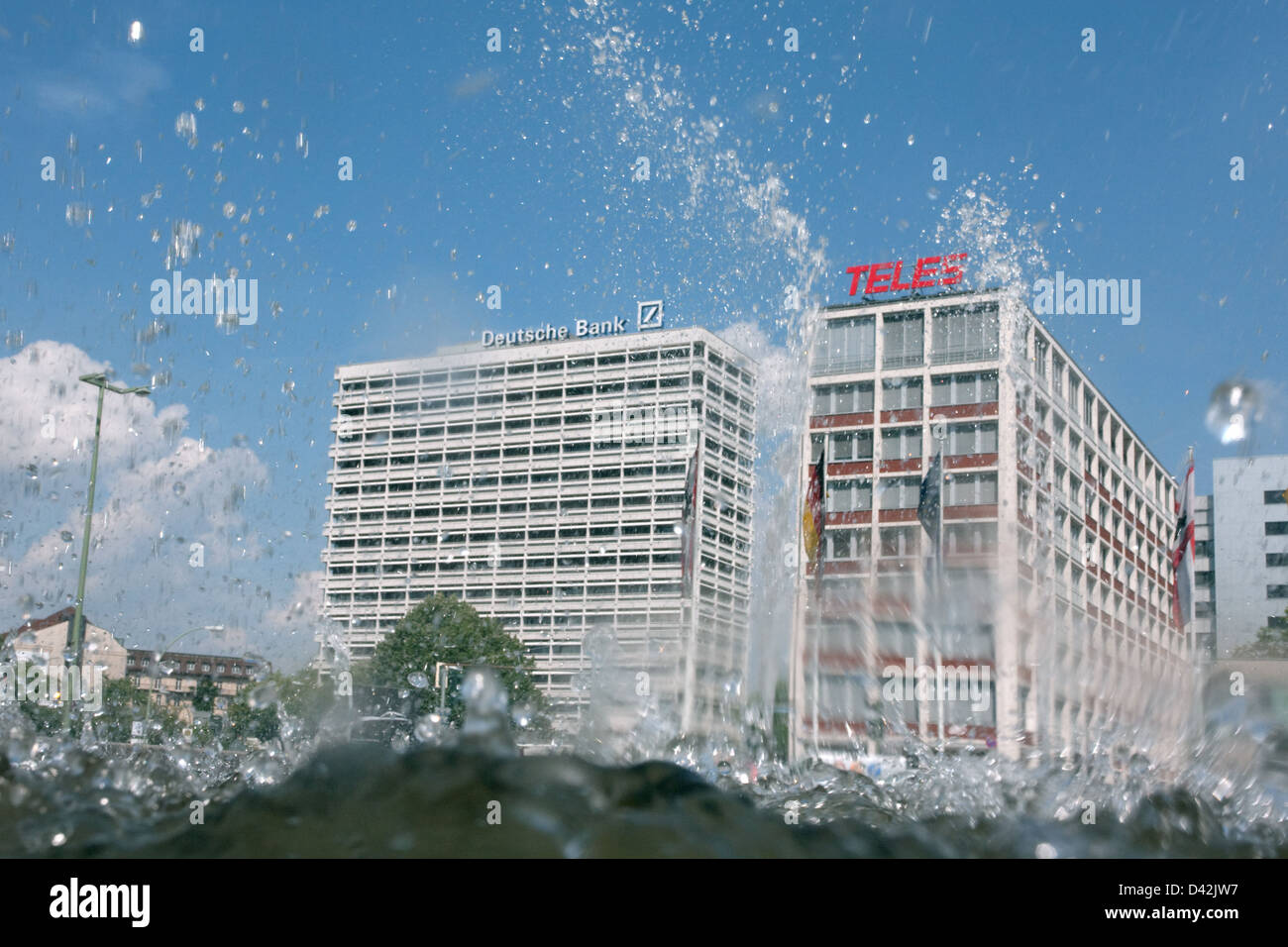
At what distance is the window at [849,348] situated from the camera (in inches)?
2026

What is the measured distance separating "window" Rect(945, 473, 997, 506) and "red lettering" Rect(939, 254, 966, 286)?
1335 cm

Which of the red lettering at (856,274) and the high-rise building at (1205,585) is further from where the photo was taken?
the high-rise building at (1205,585)

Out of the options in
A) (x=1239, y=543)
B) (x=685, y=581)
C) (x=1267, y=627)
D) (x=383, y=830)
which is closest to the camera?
(x=383, y=830)

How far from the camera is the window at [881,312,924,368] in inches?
2019

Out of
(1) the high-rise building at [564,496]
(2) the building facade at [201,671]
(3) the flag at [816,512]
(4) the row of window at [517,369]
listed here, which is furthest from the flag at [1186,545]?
(2) the building facade at [201,671]

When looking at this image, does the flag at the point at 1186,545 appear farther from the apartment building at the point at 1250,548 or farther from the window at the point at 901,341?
the apartment building at the point at 1250,548

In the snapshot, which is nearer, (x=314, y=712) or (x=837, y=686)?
(x=314, y=712)

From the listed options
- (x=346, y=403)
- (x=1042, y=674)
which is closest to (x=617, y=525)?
(x=346, y=403)

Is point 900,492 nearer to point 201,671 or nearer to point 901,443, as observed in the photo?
point 901,443

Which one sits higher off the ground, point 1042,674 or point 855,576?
point 855,576

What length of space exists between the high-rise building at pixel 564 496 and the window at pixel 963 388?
1232 cm
